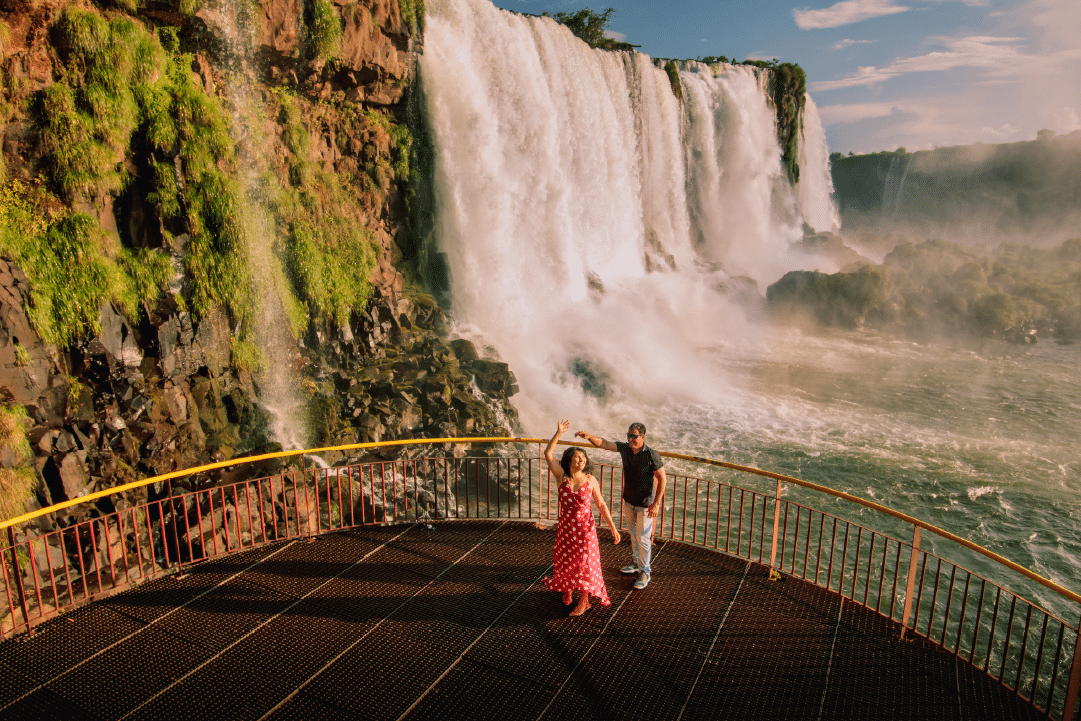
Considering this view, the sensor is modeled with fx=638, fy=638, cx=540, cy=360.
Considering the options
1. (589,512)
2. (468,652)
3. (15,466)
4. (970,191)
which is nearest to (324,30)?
(15,466)

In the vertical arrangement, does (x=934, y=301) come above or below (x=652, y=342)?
above

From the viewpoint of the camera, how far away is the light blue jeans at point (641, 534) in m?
6.39

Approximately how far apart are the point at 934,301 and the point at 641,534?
116ft

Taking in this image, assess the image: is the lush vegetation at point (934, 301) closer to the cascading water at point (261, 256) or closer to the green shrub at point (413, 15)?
the green shrub at point (413, 15)

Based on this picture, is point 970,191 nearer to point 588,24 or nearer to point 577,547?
point 588,24

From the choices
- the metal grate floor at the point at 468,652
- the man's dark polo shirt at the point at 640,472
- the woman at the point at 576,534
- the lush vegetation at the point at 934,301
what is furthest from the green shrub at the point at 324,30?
the lush vegetation at the point at 934,301

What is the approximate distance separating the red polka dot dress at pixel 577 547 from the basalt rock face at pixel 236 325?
9.03 metres

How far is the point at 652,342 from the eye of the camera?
86.2 ft

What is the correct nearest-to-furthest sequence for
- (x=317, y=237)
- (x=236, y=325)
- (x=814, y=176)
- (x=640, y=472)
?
(x=640, y=472) → (x=236, y=325) → (x=317, y=237) → (x=814, y=176)

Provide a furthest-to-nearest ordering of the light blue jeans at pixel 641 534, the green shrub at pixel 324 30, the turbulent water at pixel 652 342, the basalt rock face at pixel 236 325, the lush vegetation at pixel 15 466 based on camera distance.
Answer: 1. the green shrub at pixel 324 30
2. the turbulent water at pixel 652 342
3. the basalt rock face at pixel 236 325
4. the lush vegetation at pixel 15 466
5. the light blue jeans at pixel 641 534

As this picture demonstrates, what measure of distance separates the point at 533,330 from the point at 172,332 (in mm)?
12483

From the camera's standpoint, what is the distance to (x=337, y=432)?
16359mm

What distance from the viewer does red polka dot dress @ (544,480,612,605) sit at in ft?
19.1

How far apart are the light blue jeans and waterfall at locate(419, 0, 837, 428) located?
13.5 meters
